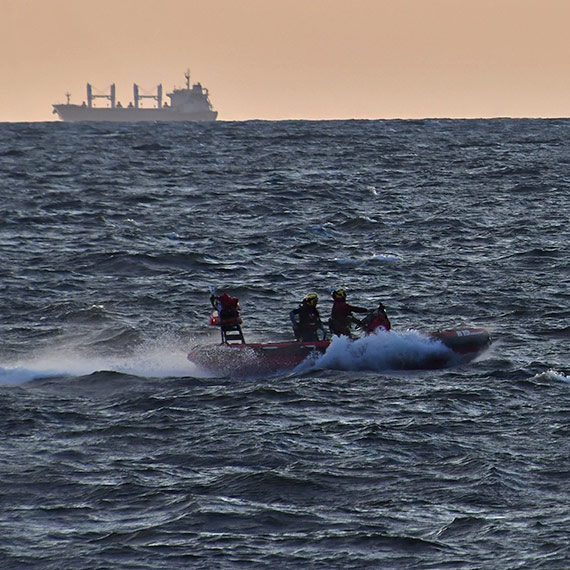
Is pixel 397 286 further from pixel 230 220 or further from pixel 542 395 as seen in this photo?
pixel 230 220

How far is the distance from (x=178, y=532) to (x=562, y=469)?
5.45 meters

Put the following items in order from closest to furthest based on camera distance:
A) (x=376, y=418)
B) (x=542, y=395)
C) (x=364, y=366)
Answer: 1. (x=376, y=418)
2. (x=542, y=395)
3. (x=364, y=366)

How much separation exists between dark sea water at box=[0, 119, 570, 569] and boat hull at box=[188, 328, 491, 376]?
0.26 metres

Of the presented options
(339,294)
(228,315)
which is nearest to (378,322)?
(339,294)

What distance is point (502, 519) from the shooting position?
14430 millimetres

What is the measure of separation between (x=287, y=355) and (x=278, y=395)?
6.80 ft

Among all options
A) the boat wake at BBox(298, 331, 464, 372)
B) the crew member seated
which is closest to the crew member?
the crew member seated

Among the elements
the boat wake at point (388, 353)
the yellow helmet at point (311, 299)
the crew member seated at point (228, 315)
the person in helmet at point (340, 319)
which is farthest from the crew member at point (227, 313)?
the boat wake at point (388, 353)

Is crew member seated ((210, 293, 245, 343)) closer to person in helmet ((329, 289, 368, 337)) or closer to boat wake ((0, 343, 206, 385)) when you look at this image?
boat wake ((0, 343, 206, 385))

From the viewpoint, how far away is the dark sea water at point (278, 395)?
14109mm

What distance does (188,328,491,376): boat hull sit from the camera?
22.5m

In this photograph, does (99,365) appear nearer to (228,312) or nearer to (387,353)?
(228,312)

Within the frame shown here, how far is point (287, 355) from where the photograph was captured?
22.7 metres

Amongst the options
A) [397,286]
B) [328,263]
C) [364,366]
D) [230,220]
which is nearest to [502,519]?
[364,366]
